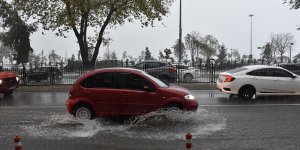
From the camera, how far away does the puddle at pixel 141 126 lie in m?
9.87

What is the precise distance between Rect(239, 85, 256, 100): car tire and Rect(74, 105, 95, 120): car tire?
7.48 metres

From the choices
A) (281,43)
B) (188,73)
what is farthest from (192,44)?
(188,73)

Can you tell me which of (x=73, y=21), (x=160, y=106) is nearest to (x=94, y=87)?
(x=160, y=106)

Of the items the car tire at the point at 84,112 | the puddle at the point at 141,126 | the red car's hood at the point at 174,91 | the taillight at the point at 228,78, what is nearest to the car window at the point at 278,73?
the taillight at the point at 228,78

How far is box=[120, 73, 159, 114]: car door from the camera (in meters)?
11.0

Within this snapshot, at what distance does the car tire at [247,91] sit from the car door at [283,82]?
94cm

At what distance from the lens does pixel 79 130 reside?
34.0ft

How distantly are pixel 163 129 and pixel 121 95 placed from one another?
1.54m

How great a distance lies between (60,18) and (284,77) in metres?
18.2

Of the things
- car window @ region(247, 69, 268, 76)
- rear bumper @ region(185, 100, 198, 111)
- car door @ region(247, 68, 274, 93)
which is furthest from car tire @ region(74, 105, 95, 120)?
car window @ region(247, 69, 268, 76)

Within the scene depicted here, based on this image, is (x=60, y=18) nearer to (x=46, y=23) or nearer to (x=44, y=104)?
(x=46, y=23)

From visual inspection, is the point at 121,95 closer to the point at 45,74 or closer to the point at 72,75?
the point at 72,75

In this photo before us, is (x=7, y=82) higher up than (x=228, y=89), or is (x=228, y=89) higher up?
(x=7, y=82)

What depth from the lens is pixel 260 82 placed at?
1644cm
